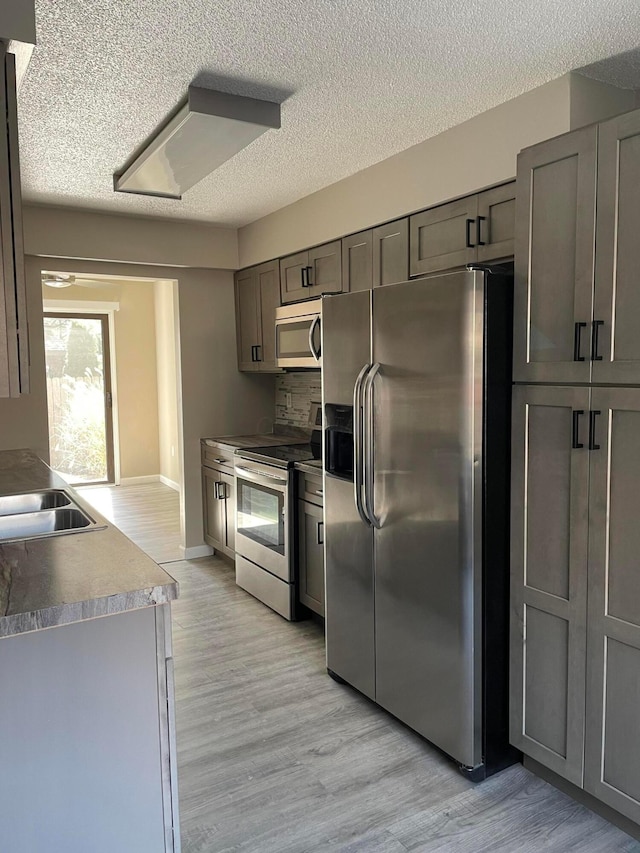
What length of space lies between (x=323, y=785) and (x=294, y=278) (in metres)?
2.92

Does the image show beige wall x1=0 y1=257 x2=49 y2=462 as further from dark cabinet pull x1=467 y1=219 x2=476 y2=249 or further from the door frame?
the door frame

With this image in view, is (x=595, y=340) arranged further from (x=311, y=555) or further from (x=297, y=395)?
(x=297, y=395)

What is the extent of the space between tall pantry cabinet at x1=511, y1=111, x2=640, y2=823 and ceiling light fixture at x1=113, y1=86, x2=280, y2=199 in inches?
41.9

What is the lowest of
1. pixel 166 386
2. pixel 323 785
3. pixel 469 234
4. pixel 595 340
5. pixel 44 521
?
pixel 323 785

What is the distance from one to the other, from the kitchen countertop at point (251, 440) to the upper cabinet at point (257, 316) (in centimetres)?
51

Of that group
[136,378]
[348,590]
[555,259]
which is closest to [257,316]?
[348,590]

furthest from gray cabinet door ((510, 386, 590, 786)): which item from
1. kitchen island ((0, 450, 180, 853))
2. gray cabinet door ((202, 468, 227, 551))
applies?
gray cabinet door ((202, 468, 227, 551))

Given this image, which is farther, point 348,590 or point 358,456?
point 348,590

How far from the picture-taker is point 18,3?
5.03 ft

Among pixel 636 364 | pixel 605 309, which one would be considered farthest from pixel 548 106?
pixel 636 364

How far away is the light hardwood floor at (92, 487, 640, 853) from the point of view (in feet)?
6.66

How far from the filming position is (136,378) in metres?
7.98

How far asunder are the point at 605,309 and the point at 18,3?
1.76 meters

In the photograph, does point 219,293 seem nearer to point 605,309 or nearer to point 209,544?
point 209,544
